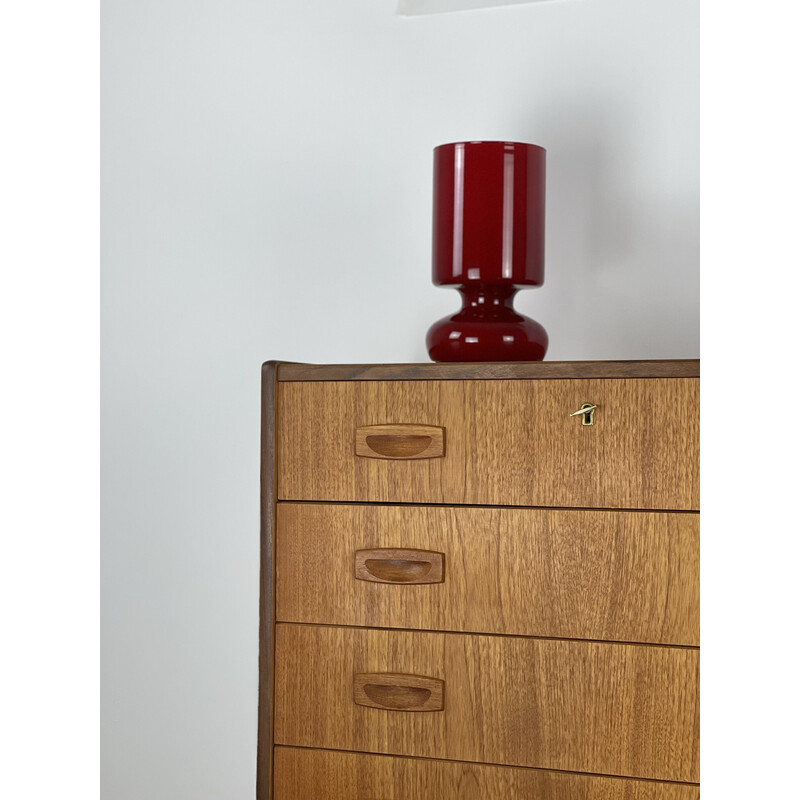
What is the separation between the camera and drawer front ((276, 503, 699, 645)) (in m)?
1.05

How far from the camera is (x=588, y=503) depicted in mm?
1079

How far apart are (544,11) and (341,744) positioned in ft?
4.08

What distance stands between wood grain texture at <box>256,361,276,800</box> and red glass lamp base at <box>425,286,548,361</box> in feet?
0.80

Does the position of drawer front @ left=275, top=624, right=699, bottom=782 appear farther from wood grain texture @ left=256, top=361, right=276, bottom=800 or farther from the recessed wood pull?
the recessed wood pull

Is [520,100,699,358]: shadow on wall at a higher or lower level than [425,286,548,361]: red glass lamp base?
higher

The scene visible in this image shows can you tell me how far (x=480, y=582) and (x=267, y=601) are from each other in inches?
11.5

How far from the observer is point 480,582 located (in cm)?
112

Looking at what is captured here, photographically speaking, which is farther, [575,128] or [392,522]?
[575,128]

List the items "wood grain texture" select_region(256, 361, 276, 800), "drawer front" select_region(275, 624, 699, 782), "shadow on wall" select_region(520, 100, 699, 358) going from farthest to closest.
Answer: "shadow on wall" select_region(520, 100, 699, 358)
"wood grain texture" select_region(256, 361, 276, 800)
"drawer front" select_region(275, 624, 699, 782)

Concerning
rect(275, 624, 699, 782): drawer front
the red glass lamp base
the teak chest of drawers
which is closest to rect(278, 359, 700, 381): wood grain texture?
the teak chest of drawers
